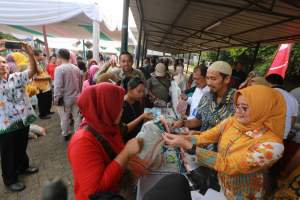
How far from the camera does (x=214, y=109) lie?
208 cm

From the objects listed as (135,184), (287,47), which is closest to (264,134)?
(135,184)

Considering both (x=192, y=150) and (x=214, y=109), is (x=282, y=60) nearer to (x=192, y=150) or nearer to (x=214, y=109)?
(x=214, y=109)

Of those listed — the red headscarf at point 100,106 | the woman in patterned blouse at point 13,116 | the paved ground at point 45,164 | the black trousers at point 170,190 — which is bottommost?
the paved ground at point 45,164

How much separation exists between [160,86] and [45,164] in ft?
7.83

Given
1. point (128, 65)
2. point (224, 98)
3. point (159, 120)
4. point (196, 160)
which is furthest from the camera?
point (128, 65)

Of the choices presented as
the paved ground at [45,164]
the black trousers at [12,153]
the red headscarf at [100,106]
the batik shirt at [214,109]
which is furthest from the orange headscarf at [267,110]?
the black trousers at [12,153]

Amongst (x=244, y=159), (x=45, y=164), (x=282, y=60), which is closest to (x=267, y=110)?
(x=244, y=159)

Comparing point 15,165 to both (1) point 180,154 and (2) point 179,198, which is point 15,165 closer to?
(1) point 180,154

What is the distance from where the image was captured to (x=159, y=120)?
5.48 ft

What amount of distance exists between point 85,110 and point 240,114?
99 cm

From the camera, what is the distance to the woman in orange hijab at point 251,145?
119 centimetres

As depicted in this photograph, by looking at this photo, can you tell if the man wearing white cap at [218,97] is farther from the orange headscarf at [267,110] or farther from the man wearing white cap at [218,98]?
the orange headscarf at [267,110]

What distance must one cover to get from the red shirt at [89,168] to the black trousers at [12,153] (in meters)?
2.04

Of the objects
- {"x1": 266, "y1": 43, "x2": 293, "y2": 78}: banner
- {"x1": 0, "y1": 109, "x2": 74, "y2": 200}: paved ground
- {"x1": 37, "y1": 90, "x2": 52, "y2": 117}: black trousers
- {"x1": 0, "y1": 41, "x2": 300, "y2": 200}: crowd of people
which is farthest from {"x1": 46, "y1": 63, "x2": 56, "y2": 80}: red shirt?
{"x1": 266, "y1": 43, "x2": 293, "y2": 78}: banner
